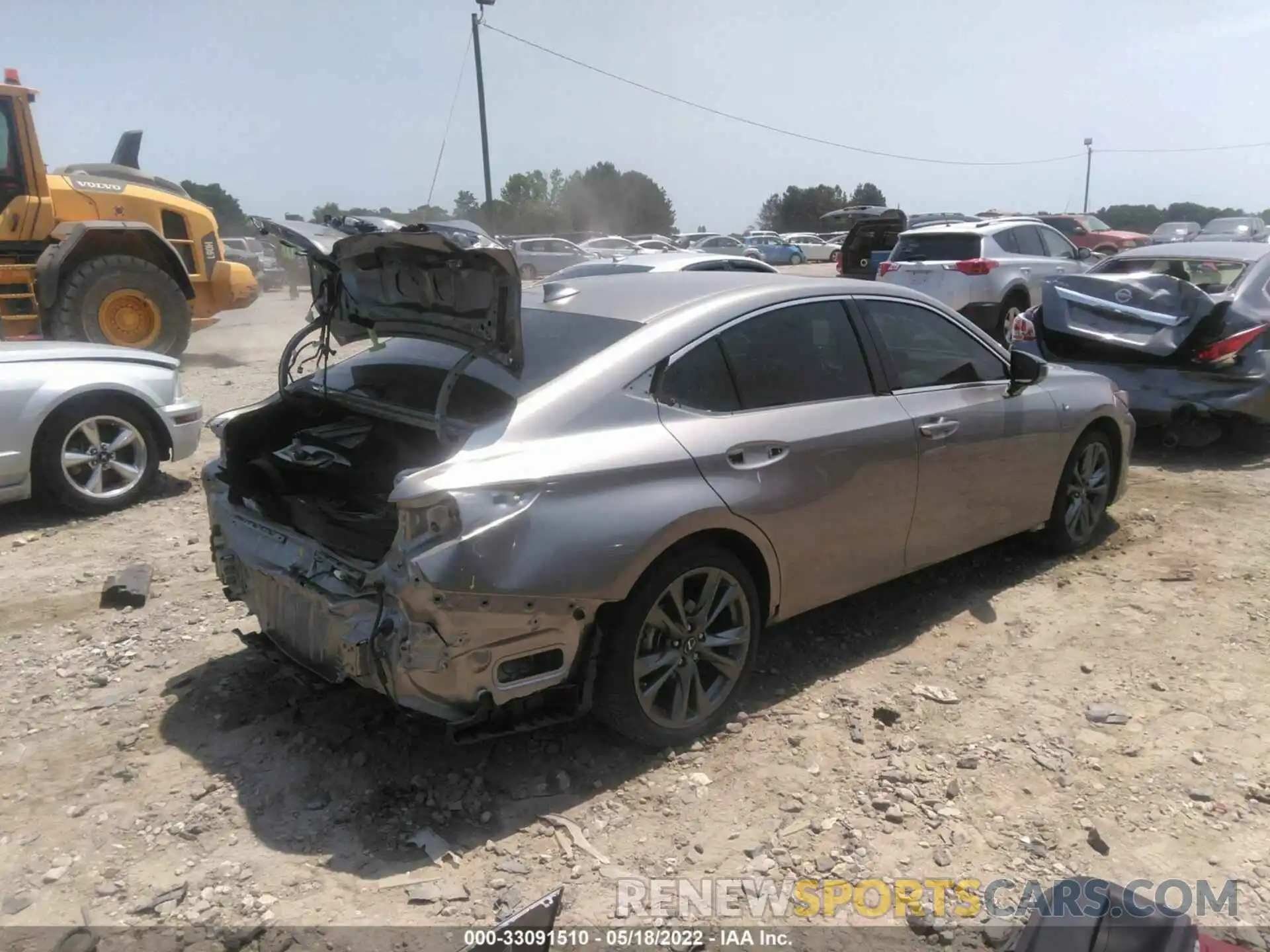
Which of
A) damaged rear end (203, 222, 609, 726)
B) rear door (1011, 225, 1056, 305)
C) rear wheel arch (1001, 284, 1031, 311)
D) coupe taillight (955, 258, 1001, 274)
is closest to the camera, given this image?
damaged rear end (203, 222, 609, 726)

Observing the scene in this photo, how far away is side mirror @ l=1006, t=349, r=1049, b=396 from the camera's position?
Result: 4691 mm

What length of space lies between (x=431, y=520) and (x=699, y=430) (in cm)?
103

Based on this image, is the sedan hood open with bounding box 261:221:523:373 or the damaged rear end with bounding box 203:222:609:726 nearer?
the damaged rear end with bounding box 203:222:609:726

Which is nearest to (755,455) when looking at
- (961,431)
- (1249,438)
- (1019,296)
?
(961,431)

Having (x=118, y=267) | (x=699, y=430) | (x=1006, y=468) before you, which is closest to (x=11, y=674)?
(x=699, y=430)

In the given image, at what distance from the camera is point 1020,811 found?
10.4 feet

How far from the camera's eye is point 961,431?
4359mm

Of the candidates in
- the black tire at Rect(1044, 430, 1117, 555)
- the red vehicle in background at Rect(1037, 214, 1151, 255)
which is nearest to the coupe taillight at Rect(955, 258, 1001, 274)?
the black tire at Rect(1044, 430, 1117, 555)

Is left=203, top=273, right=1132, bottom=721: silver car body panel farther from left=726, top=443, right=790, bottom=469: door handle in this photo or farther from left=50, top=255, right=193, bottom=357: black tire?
left=50, top=255, right=193, bottom=357: black tire

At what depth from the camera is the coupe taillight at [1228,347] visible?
22.9ft

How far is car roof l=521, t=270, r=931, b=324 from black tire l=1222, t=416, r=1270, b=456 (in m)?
4.71

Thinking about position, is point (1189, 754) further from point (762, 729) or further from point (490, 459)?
point (490, 459)

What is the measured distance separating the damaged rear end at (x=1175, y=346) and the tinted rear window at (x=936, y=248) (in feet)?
15.8

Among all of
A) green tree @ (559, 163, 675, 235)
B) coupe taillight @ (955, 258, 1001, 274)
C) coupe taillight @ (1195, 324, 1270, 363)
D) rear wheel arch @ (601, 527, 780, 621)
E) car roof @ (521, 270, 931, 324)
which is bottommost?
rear wheel arch @ (601, 527, 780, 621)
